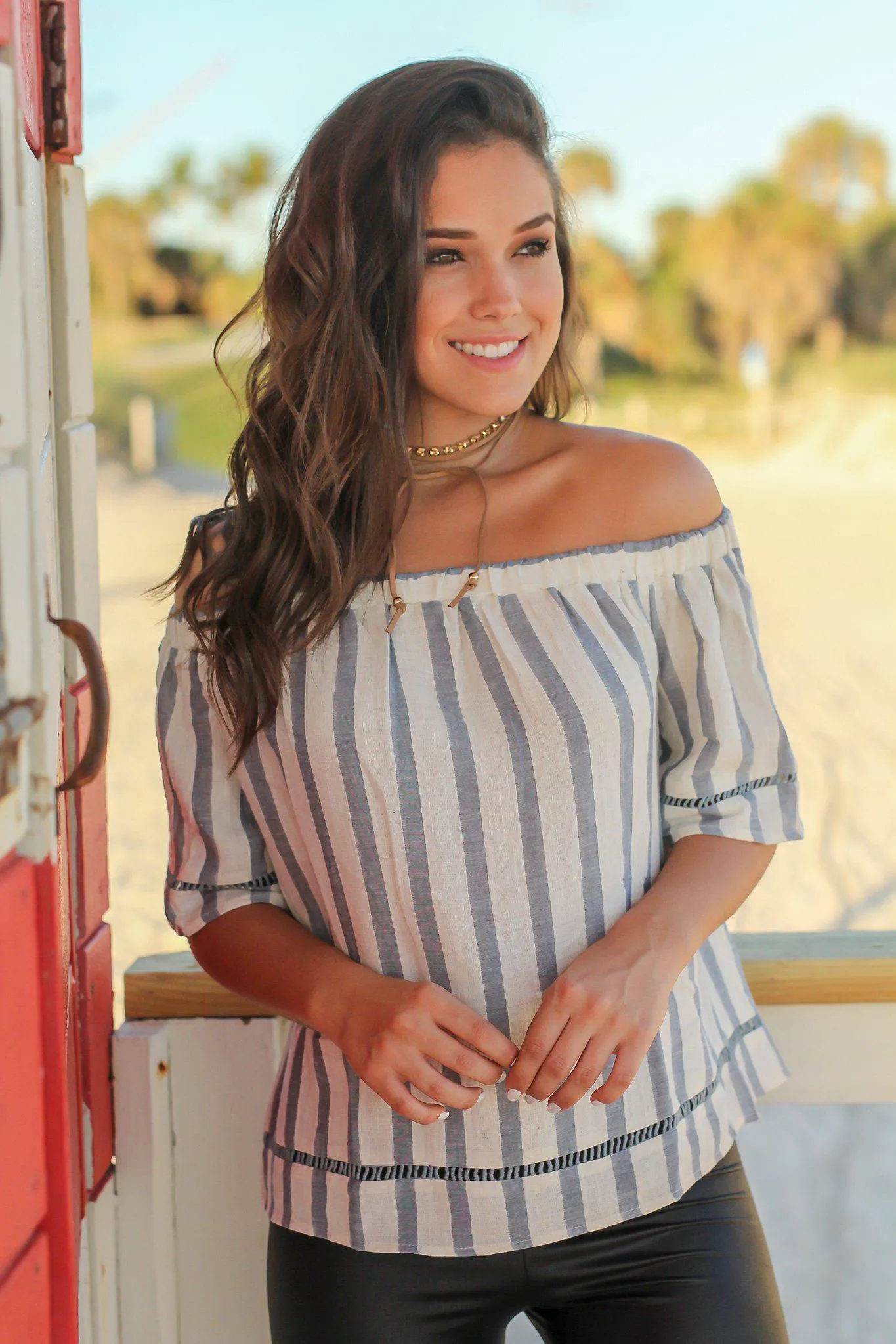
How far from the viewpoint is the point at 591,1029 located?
1109 millimetres

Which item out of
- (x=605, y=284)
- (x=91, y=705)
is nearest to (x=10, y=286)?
(x=91, y=705)

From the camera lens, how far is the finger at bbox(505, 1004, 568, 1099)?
3.64ft

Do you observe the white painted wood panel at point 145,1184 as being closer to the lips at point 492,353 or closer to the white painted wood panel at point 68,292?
the white painted wood panel at point 68,292

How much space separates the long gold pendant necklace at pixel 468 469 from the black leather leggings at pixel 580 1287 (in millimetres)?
579

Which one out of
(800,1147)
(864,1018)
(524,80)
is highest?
(524,80)

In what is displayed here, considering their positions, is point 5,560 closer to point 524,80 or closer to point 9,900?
point 9,900

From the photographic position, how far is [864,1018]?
5.17ft

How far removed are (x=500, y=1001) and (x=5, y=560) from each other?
0.65 meters

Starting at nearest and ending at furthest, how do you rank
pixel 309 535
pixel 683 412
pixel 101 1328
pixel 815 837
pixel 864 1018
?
pixel 309 535
pixel 101 1328
pixel 864 1018
pixel 815 837
pixel 683 412

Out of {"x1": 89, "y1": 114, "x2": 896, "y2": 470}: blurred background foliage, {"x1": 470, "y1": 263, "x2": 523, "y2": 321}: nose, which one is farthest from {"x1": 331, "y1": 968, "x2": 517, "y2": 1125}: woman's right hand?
{"x1": 89, "y1": 114, "x2": 896, "y2": 470}: blurred background foliage

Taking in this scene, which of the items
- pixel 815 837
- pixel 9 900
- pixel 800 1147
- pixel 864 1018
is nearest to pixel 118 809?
pixel 815 837

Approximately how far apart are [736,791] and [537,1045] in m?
0.32

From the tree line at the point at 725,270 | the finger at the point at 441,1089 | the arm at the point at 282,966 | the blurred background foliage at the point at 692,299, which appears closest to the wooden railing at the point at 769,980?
the arm at the point at 282,966

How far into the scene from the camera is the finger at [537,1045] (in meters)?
1.11
